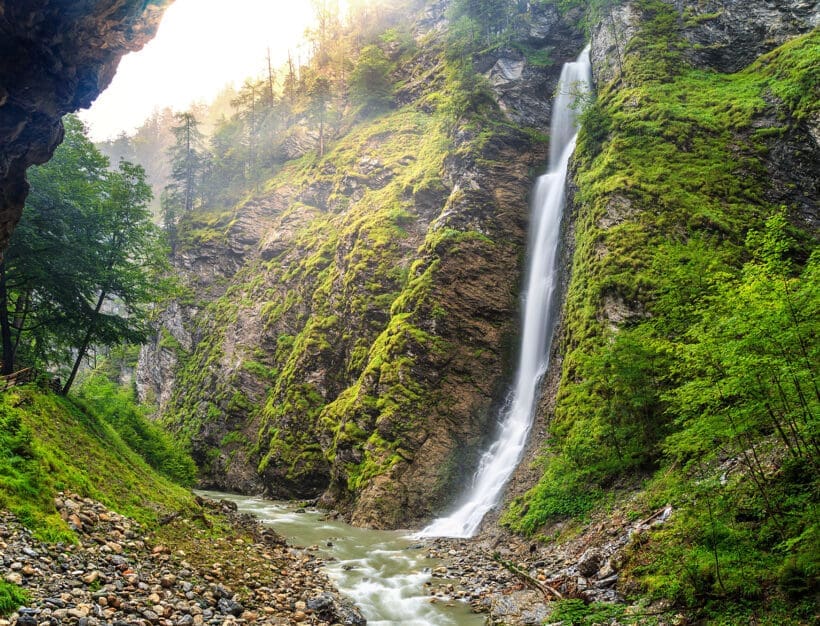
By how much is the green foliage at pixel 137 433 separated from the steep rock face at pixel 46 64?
9.42 meters

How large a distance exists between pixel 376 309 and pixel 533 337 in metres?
9.27

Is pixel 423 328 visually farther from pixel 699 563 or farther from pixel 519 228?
pixel 699 563

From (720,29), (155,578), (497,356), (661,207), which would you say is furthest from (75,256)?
(720,29)

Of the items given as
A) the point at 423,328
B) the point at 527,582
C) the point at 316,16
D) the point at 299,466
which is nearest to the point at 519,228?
the point at 423,328

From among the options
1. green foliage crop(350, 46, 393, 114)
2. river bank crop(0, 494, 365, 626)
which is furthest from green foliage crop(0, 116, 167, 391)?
green foliage crop(350, 46, 393, 114)

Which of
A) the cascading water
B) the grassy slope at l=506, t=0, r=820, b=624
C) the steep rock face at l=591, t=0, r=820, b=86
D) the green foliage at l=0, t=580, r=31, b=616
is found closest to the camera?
the green foliage at l=0, t=580, r=31, b=616

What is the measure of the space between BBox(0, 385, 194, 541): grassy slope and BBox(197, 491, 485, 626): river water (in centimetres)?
471

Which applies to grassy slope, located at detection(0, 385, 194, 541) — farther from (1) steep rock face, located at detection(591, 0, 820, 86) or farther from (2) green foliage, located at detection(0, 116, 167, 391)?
(1) steep rock face, located at detection(591, 0, 820, 86)

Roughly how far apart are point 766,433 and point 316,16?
76.9 m

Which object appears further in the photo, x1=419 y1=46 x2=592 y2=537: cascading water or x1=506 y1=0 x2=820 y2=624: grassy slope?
x1=419 y1=46 x2=592 y2=537: cascading water

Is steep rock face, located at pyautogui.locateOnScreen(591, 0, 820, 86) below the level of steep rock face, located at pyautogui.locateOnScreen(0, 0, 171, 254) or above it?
above

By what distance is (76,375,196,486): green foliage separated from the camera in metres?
18.9

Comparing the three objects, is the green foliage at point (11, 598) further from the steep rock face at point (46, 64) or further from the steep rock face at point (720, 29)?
the steep rock face at point (720, 29)

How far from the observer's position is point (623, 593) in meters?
8.11
